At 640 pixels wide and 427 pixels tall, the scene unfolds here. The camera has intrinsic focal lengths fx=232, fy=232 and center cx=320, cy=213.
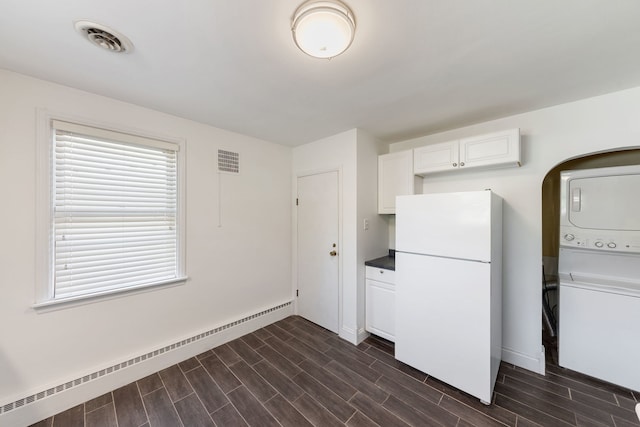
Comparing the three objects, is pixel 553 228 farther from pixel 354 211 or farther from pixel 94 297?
pixel 94 297

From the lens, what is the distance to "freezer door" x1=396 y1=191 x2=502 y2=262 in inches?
68.6

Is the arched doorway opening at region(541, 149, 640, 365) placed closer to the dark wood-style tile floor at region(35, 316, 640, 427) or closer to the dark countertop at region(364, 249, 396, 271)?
the dark wood-style tile floor at region(35, 316, 640, 427)

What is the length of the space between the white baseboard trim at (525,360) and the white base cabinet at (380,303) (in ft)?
3.43

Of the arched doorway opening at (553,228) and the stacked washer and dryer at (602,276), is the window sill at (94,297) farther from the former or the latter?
the arched doorway opening at (553,228)

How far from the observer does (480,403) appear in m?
1.73

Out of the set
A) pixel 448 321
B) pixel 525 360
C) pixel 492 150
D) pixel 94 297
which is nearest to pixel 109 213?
pixel 94 297

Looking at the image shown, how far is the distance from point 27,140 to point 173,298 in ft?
5.19

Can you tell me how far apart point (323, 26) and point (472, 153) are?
1.84m

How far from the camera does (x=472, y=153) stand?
86.1 inches

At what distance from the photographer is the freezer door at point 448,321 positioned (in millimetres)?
1727

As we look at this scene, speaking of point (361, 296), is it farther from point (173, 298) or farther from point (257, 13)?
point (257, 13)

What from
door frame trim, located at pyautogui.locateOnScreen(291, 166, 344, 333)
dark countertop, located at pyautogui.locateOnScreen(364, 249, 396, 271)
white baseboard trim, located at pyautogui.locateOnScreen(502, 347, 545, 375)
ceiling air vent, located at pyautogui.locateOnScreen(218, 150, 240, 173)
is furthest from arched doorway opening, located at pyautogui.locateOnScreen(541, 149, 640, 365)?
ceiling air vent, located at pyautogui.locateOnScreen(218, 150, 240, 173)

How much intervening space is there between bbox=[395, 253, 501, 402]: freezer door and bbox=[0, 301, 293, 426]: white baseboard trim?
1824mm

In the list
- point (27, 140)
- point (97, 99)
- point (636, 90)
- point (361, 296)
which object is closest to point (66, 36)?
point (97, 99)
